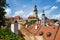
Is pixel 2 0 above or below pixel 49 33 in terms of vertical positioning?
above

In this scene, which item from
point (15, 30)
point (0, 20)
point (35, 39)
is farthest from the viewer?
point (0, 20)

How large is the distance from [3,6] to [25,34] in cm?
1121

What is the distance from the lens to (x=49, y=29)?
37.3 m

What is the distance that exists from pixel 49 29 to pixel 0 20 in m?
9.96

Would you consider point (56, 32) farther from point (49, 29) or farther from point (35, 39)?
point (35, 39)

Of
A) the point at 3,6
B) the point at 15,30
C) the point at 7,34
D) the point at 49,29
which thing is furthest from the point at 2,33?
the point at 49,29

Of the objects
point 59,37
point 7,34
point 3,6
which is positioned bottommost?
point 59,37

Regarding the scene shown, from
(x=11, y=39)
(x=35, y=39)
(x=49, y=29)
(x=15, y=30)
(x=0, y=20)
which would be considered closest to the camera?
(x=11, y=39)

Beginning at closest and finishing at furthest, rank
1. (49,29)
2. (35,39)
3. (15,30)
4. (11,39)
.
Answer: (11,39)
(15,30)
(35,39)
(49,29)

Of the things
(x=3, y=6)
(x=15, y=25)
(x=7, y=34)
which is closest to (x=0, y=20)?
(x=3, y=6)

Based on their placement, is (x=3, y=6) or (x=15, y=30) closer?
(x=15, y=30)

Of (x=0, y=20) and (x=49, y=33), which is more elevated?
(x=0, y=20)

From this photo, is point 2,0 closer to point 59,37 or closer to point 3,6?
point 3,6

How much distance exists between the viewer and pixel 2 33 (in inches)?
877
